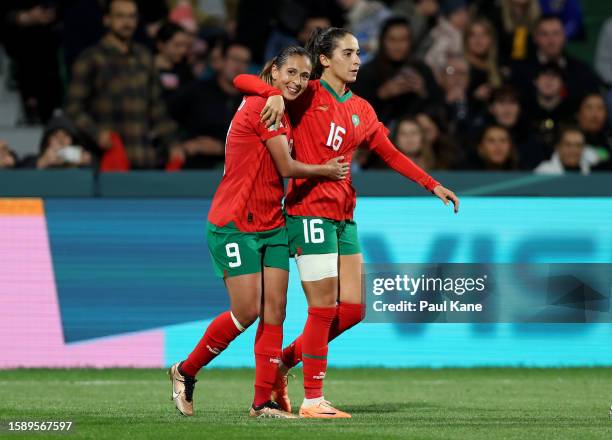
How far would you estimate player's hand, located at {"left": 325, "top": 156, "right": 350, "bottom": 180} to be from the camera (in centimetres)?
766

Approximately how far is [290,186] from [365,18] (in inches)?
303

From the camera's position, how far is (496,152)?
12.8m

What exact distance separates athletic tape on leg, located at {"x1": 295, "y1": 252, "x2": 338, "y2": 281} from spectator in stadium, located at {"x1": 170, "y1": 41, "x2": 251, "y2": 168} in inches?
230

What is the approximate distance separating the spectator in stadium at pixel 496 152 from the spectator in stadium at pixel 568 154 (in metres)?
0.37

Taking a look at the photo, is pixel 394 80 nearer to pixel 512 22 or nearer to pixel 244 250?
pixel 512 22

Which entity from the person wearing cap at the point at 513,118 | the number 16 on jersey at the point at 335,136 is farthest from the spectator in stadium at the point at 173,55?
the number 16 on jersey at the point at 335,136

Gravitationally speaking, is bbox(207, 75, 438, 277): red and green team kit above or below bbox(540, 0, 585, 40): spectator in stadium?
below

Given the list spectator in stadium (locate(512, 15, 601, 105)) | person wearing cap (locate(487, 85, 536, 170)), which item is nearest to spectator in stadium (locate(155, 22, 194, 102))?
person wearing cap (locate(487, 85, 536, 170))

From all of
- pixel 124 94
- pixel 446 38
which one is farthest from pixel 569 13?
pixel 124 94

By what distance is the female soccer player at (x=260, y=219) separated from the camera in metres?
7.63

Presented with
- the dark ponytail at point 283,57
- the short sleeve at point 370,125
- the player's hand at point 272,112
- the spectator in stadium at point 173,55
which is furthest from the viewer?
the spectator in stadium at point 173,55

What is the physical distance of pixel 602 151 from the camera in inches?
543

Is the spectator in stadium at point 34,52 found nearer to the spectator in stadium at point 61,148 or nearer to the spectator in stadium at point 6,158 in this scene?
the spectator in stadium at point 6,158

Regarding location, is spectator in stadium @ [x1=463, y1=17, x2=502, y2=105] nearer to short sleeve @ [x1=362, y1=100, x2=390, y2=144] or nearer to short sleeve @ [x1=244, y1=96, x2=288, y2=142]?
short sleeve @ [x1=362, y1=100, x2=390, y2=144]
